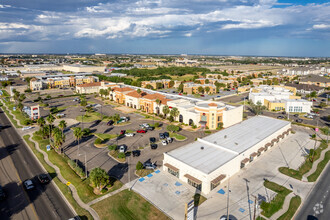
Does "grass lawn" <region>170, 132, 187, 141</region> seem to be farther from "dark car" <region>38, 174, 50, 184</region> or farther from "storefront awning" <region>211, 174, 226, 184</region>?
"dark car" <region>38, 174, 50, 184</region>

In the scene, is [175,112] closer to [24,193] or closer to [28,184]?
[28,184]

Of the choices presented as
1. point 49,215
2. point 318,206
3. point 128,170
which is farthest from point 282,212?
point 49,215

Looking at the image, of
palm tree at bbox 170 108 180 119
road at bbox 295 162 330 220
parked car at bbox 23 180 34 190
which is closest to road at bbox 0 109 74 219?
parked car at bbox 23 180 34 190

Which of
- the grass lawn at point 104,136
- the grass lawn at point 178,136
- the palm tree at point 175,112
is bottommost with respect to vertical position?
the grass lawn at point 178,136

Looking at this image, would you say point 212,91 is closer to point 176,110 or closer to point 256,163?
point 176,110

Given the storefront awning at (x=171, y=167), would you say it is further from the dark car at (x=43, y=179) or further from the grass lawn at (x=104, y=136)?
the grass lawn at (x=104, y=136)

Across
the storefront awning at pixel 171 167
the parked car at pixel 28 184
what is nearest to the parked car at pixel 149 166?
the storefront awning at pixel 171 167
